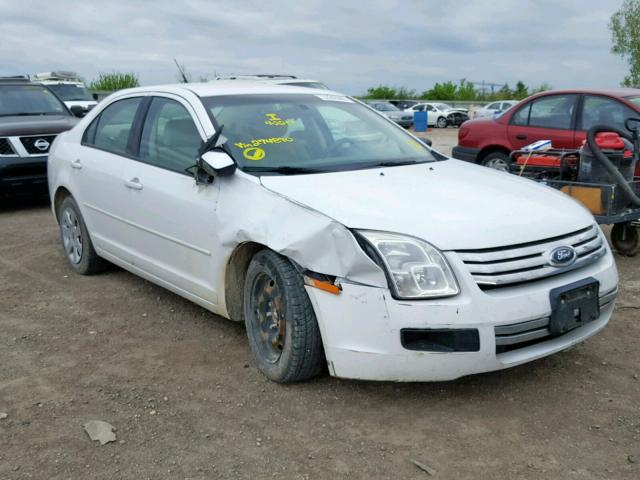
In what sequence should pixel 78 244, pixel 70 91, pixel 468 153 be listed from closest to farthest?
pixel 78 244 < pixel 468 153 < pixel 70 91

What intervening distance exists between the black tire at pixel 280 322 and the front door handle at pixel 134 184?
3.92 feet

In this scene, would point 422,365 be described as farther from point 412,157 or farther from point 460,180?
point 412,157

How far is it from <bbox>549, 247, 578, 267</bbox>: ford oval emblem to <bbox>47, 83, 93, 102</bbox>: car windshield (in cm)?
1710

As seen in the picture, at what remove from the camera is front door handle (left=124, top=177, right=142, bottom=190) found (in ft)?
15.0

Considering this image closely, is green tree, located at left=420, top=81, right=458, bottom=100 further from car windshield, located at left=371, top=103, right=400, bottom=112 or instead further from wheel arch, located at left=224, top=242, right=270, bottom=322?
wheel arch, located at left=224, top=242, right=270, bottom=322

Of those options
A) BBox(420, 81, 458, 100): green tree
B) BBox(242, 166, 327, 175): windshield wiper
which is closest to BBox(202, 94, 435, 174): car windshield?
BBox(242, 166, 327, 175): windshield wiper

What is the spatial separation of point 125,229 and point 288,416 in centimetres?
209

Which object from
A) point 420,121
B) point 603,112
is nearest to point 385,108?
point 420,121

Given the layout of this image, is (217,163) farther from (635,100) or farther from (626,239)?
(635,100)

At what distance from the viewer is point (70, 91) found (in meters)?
18.8

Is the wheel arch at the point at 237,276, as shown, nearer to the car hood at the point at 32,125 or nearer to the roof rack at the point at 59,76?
the car hood at the point at 32,125

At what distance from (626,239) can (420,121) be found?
2725 centimetres

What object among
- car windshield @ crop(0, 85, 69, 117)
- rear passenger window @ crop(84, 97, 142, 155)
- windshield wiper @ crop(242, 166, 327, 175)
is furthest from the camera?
car windshield @ crop(0, 85, 69, 117)

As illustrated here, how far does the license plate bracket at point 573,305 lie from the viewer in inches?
128
